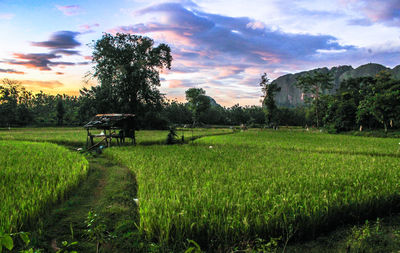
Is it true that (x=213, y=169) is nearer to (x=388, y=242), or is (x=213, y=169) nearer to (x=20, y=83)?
(x=388, y=242)

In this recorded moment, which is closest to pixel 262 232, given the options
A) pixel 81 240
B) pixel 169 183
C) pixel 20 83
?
pixel 169 183

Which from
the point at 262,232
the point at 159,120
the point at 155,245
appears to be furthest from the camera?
the point at 159,120

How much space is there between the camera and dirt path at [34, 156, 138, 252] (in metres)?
3.21

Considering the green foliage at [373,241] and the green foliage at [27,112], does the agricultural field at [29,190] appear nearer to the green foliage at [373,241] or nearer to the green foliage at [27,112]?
the green foliage at [373,241]

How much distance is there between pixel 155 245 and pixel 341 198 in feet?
11.1

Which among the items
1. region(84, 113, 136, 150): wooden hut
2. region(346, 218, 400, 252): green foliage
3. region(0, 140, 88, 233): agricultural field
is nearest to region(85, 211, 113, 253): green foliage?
region(0, 140, 88, 233): agricultural field

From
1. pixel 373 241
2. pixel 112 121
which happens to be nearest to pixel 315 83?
pixel 112 121

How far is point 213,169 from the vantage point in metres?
6.57

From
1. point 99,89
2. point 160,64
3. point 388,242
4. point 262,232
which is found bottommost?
point 388,242

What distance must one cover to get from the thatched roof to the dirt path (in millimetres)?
6512

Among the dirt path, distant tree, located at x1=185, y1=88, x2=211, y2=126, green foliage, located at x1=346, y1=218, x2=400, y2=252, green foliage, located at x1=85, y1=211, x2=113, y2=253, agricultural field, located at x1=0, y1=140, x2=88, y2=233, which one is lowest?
green foliage, located at x1=346, y1=218, x2=400, y2=252

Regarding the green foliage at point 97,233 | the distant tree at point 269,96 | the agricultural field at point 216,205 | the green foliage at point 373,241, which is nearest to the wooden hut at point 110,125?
the agricultural field at point 216,205

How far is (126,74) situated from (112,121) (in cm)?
2004

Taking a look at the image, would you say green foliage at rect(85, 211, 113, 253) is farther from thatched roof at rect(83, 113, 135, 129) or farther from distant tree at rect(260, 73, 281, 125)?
distant tree at rect(260, 73, 281, 125)
